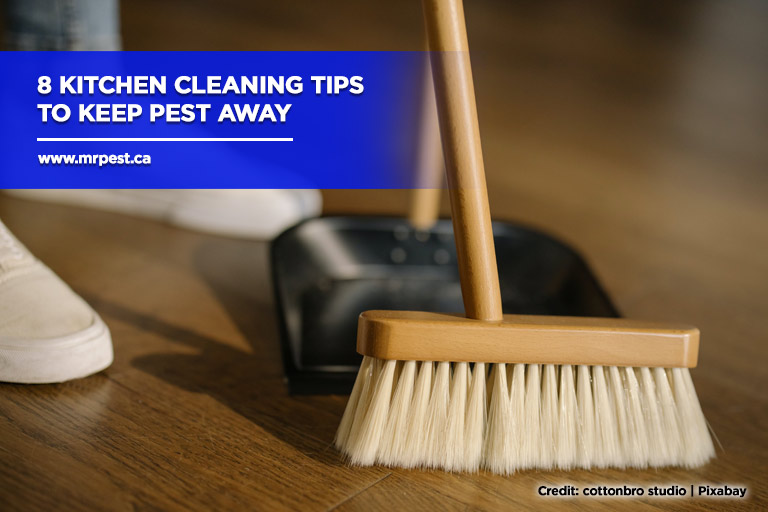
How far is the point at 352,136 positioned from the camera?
29.1 inches

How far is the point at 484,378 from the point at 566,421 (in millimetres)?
67

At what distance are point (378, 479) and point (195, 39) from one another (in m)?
1.46

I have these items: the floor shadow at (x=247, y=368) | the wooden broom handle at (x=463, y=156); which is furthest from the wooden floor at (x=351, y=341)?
the wooden broom handle at (x=463, y=156)

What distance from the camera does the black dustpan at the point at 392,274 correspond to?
2.65ft

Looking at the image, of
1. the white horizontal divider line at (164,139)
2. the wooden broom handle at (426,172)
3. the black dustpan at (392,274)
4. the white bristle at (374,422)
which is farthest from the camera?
the wooden broom handle at (426,172)

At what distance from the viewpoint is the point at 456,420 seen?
55 centimetres

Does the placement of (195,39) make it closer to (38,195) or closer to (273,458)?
(38,195)

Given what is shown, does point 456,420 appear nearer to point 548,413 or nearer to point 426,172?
point 548,413

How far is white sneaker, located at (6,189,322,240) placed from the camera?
999 mm

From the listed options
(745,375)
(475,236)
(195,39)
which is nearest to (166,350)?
(475,236)

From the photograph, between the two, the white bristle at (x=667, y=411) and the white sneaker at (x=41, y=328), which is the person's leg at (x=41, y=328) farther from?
the white bristle at (x=667, y=411)

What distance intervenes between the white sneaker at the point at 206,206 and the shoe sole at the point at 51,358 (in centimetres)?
37

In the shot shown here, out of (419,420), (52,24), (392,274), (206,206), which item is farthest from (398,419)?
(52,24)

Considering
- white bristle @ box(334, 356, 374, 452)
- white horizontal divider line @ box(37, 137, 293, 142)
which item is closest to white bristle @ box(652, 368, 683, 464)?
white bristle @ box(334, 356, 374, 452)
